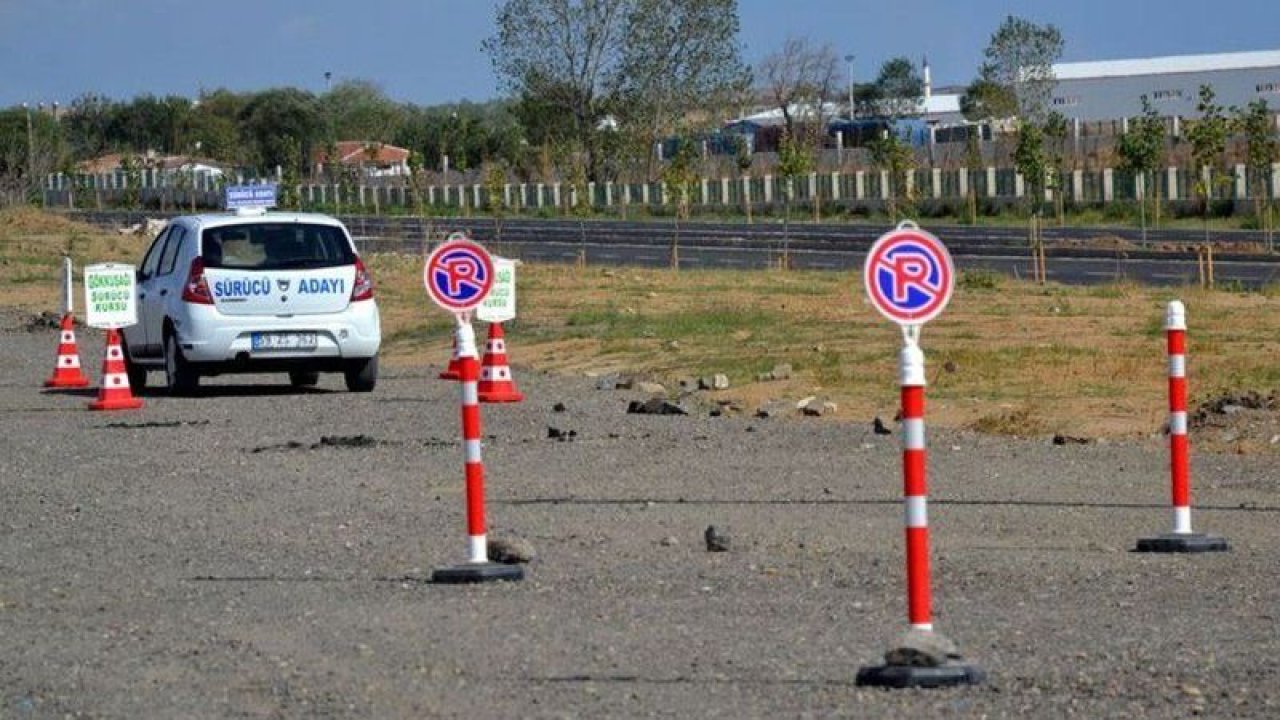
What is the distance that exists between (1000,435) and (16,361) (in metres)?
14.4

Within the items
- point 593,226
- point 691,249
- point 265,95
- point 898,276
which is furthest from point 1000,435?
point 265,95

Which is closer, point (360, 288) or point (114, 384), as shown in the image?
point (114, 384)

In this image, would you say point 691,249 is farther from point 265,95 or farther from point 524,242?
point 265,95

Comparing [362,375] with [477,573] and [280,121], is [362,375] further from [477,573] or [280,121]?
[280,121]

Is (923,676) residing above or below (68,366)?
above

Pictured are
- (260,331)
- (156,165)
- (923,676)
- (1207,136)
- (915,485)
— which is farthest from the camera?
(156,165)

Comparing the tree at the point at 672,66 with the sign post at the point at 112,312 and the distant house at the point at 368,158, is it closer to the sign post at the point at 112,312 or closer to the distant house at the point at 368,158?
the distant house at the point at 368,158

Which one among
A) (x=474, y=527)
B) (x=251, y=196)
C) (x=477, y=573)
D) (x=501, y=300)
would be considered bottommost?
(x=477, y=573)

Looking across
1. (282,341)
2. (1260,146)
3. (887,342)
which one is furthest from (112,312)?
(1260,146)

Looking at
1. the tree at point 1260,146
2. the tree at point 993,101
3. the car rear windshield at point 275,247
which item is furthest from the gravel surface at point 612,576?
the tree at point 993,101

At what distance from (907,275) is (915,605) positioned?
1146mm

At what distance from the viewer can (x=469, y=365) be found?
36.1 ft

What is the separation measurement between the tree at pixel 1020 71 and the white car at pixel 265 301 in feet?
263

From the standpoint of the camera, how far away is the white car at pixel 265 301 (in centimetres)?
2112
